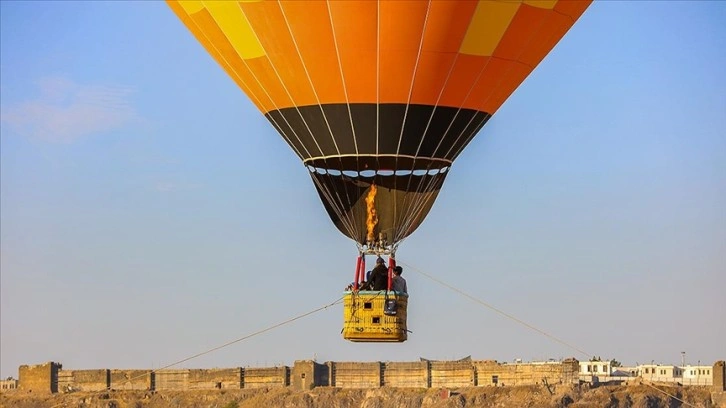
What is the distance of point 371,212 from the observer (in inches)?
936

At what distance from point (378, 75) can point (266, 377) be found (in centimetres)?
8180

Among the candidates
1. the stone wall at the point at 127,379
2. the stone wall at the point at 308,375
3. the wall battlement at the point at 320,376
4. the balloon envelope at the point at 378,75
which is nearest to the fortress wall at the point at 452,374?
the wall battlement at the point at 320,376

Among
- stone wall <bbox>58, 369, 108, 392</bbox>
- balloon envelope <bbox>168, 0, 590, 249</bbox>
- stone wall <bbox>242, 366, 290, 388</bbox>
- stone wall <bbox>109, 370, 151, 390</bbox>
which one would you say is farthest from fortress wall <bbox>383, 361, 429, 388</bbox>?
balloon envelope <bbox>168, 0, 590, 249</bbox>

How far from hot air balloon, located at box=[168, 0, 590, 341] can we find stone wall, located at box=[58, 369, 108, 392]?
272 ft

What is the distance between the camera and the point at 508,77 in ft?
78.9

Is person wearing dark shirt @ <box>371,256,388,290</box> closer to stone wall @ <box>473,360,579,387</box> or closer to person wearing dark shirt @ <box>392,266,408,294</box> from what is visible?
person wearing dark shirt @ <box>392,266,408,294</box>

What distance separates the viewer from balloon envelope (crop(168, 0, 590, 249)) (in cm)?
2272

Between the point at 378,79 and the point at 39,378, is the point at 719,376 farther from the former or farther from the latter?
the point at 378,79

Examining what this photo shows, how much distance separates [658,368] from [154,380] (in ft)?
92.1

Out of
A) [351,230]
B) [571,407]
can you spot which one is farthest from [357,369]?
[351,230]

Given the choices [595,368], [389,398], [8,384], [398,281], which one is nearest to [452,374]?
[389,398]

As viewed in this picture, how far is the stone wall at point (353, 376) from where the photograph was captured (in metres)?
101

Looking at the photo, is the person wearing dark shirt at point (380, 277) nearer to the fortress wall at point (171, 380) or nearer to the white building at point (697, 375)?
the white building at point (697, 375)

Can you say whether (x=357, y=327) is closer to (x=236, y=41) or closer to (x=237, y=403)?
(x=236, y=41)
